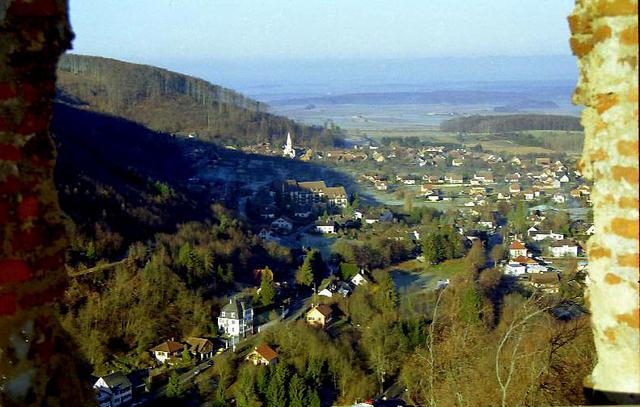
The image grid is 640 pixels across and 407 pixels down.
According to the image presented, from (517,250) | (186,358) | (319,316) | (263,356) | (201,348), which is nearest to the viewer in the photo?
A: (263,356)

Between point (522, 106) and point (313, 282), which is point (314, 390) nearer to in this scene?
point (313, 282)

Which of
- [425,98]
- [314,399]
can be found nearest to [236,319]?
[314,399]

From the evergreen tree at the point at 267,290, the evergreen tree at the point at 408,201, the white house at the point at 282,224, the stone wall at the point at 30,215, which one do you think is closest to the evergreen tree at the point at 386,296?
the evergreen tree at the point at 267,290

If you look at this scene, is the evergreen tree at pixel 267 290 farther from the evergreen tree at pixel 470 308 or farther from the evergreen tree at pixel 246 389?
the evergreen tree at pixel 470 308

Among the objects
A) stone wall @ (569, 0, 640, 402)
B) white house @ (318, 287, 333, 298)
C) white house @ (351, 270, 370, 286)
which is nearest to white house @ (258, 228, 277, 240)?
white house @ (351, 270, 370, 286)

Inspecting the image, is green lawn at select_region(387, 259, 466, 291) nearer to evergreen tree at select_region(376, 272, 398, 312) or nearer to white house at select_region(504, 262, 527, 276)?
evergreen tree at select_region(376, 272, 398, 312)

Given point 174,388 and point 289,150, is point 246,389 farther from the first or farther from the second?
point 289,150

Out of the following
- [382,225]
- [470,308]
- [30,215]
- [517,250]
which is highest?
[30,215]
